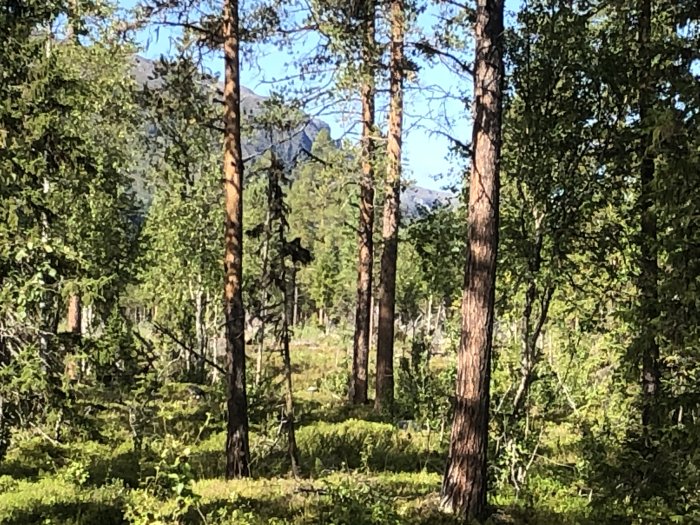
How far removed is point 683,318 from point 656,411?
942 millimetres

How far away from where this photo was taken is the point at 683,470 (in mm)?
5918

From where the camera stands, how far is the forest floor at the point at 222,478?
22.0 ft

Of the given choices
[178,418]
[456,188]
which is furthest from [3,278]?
[178,418]

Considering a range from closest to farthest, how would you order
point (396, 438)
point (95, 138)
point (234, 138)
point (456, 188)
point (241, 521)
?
1. point (241, 521)
2. point (234, 138)
3. point (456, 188)
4. point (396, 438)
5. point (95, 138)

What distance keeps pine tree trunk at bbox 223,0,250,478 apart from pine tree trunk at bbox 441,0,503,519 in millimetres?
4042

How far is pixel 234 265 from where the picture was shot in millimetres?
10367

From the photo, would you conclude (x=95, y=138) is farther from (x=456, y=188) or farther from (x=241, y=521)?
(x=241, y=521)

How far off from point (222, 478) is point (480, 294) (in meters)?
5.39

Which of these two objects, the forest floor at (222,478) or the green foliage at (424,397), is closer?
the forest floor at (222,478)

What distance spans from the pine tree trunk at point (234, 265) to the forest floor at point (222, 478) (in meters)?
0.57

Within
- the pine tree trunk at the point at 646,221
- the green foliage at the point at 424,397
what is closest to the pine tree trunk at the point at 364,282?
the green foliage at the point at 424,397

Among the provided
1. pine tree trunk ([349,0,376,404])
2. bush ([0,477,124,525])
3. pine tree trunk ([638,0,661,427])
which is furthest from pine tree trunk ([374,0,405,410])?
bush ([0,477,124,525])

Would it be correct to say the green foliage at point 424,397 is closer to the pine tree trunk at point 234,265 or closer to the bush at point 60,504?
the pine tree trunk at point 234,265

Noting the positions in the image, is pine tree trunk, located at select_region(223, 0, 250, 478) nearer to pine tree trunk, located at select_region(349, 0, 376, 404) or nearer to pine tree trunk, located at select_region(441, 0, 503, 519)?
pine tree trunk, located at select_region(441, 0, 503, 519)
